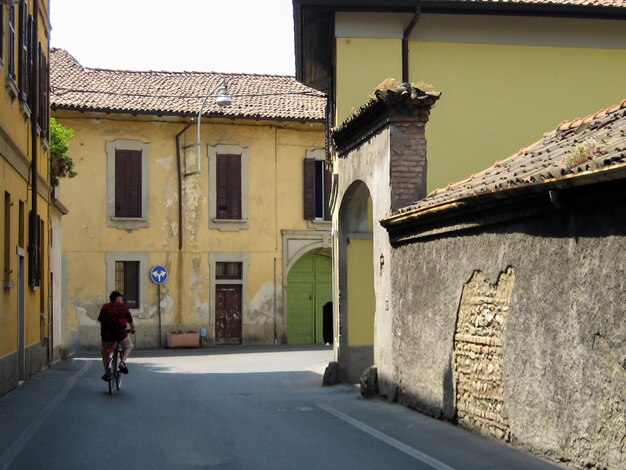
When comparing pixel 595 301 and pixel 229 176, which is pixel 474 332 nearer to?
pixel 595 301

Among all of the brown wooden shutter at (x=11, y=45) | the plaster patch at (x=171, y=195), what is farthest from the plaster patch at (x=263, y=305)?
the brown wooden shutter at (x=11, y=45)

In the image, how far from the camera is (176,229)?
37.3 meters

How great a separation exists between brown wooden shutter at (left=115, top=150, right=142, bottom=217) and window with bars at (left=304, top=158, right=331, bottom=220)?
599 centimetres

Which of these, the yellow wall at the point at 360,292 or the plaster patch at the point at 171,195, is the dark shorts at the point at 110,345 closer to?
the yellow wall at the point at 360,292

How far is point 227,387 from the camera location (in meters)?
19.4

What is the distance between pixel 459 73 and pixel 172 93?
1977 centimetres

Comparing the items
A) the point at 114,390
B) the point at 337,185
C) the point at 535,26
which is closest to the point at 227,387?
the point at 114,390

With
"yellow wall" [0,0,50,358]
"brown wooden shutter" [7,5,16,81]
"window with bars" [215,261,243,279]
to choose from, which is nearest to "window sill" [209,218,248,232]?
"window with bars" [215,261,243,279]

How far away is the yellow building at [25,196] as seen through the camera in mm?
17547

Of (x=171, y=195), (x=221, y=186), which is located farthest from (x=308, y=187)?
(x=171, y=195)

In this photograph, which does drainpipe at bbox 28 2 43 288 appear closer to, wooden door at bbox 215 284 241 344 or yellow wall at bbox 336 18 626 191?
yellow wall at bbox 336 18 626 191

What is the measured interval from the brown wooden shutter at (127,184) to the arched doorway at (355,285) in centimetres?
1802

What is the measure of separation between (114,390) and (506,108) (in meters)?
9.34

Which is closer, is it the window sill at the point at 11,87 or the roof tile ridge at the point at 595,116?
the roof tile ridge at the point at 595,116
